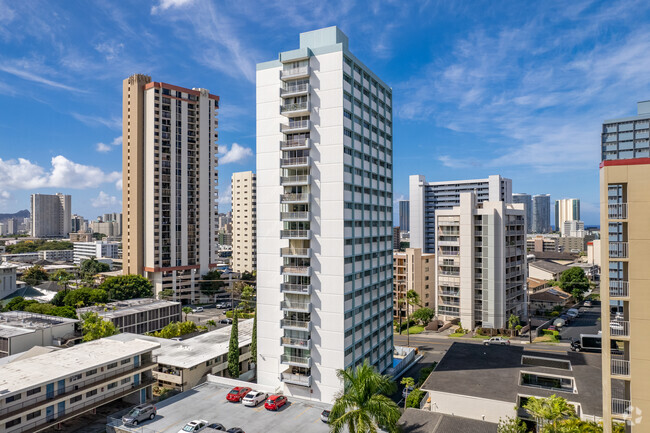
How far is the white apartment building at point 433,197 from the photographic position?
17650 centimetres

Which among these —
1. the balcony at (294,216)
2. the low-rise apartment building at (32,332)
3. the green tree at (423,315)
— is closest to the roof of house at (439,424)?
the balcony at (294,216)

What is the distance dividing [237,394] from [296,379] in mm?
7354

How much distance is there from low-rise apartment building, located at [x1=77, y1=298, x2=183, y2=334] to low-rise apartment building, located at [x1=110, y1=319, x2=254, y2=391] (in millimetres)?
16789

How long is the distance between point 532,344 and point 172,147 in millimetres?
107105

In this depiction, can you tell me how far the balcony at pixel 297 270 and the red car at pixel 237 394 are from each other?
50.9 ft

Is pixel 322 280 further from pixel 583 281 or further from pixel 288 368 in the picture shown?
pixel 583 281

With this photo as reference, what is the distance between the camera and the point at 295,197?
51500mm

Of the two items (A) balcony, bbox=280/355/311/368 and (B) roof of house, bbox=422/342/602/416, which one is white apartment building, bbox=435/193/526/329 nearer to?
(B) roof of house, bbox=422/342/602/416

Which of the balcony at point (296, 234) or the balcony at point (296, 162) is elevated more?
the balcony at point (296, 162)

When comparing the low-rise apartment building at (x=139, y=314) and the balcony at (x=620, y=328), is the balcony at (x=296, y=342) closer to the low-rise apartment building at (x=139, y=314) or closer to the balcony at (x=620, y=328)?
the balcony at (x=620, y=328)

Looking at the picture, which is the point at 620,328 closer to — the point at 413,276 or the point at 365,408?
the point at 365,408

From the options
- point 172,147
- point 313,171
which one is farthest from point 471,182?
point 313,171

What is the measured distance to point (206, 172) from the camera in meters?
133

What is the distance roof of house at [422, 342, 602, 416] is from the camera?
43125 millimetres
